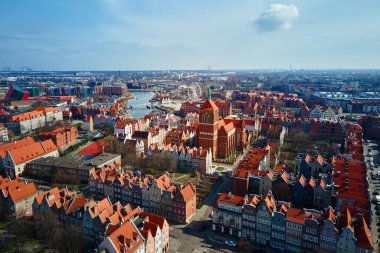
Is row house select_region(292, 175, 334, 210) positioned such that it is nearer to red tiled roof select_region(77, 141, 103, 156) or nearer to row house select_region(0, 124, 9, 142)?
red tiled roof select_region(77, 141, 103, 156)

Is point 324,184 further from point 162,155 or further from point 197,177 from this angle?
point 162,155

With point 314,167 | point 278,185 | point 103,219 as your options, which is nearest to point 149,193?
point 103,219

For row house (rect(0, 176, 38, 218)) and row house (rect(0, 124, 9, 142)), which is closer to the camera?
row house (rect(0, 176, 38, 218))

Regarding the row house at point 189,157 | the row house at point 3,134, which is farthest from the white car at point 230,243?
the row house at point 3,134

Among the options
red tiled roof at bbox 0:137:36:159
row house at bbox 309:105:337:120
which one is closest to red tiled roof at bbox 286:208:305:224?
red tiled roof at bbox 0:137:36:159

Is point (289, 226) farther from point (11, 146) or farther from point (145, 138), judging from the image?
point (11, 146)

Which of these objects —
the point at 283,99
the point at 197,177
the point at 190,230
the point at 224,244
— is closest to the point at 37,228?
the point at 190,230
